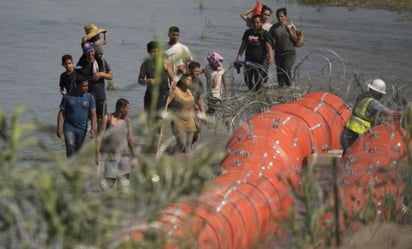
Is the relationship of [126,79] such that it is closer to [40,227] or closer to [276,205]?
[276,205]

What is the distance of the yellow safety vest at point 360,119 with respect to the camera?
13.2 metres

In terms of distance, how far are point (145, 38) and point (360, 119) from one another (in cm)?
1885

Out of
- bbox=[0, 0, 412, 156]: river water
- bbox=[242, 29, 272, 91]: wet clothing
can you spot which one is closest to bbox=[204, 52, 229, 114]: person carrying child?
bbox=[0, 0, 412, 156]: river water

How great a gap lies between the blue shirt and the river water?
237 cm

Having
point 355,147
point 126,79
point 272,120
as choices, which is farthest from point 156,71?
point 126,79

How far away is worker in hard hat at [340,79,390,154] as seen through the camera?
518 inches

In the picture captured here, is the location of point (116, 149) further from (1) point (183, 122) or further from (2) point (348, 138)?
(1) point (183, 122)

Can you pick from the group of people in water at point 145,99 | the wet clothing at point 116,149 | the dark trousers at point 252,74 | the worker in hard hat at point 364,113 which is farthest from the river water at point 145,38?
the wet clothing at point 116,149

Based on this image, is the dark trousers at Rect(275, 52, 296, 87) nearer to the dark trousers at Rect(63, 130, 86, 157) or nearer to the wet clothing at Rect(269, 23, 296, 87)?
the wet clothing at Rect(269, 23, 296, 87)

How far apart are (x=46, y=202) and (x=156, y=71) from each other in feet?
2.42

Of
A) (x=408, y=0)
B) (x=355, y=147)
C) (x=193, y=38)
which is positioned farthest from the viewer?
(x=408, y=0)

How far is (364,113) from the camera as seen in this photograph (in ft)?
43.4

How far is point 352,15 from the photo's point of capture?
43250 mm

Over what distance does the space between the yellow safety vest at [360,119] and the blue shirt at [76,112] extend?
9.98ft
